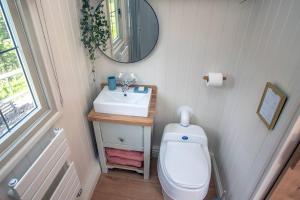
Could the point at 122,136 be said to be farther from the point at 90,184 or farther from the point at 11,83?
the point at 11,83

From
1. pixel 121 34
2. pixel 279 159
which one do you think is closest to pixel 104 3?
pixel 121 34

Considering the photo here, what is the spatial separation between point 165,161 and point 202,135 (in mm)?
431

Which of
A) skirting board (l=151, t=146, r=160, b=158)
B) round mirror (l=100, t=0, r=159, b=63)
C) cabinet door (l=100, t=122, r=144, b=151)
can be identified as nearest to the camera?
round mirror (l=100, t=0, r=159, b=63)

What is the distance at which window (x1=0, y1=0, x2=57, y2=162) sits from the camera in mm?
820

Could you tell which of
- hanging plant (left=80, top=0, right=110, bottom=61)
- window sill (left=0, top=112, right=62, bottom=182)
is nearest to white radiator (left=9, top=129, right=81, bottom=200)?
window sill (left=0, top=112, right=62, bottom=182)

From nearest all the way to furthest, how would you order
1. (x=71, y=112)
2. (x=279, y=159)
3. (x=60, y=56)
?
(x=279, y=159), (x=60, y=56), (x=71, y=112)

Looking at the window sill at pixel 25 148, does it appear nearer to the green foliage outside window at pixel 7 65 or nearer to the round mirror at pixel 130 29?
the green foliage outside window at pixel 7 65

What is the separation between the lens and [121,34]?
58.6 inches

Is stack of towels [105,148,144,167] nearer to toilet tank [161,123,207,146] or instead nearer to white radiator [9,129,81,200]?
toilet tank [161,123,207,146]

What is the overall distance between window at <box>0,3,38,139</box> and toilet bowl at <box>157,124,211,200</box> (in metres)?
1.00

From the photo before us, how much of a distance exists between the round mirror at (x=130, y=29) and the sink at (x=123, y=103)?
0.99ft

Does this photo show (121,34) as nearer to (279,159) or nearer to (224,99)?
(224,99)

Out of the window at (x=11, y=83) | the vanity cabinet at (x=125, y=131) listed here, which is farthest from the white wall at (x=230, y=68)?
the window at (x=11, y=83)

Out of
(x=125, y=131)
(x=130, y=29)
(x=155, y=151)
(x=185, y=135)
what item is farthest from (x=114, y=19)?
(x=155, y=151)
